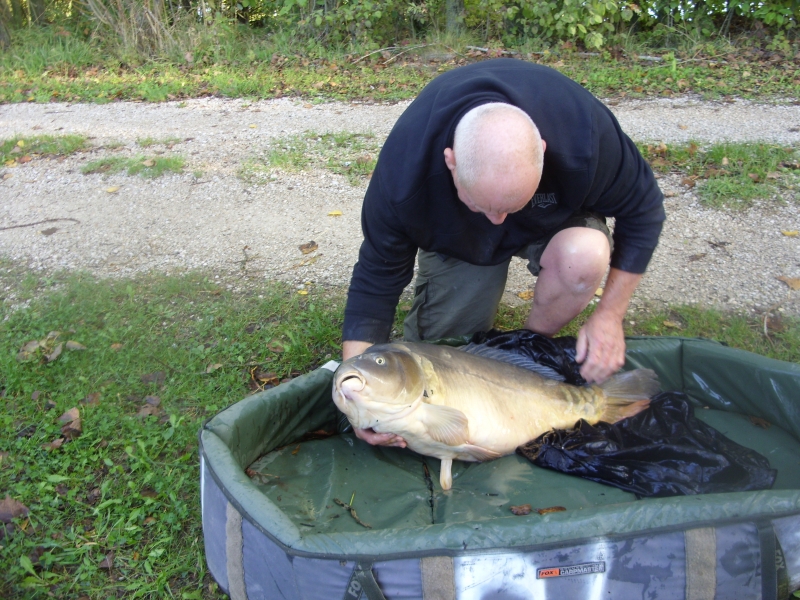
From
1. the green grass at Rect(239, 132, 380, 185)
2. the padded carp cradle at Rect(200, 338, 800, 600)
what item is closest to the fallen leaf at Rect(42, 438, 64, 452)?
the padded carp cradle at Rect(200, 338, 800, 600)

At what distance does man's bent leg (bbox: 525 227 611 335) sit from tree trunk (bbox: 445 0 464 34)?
5546 mm

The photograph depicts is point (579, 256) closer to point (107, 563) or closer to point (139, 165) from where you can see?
point (107, 563)

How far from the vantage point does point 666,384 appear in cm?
261

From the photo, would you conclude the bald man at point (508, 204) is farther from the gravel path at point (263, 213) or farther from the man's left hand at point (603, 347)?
the gravel path at point (263, 213)

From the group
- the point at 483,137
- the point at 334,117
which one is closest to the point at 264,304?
the point at 483,137

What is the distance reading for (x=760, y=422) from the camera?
7.98 ft

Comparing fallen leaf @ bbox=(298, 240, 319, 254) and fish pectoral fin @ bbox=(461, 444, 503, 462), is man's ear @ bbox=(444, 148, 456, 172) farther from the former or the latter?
fallen leaf @ bbox=(298, 240, 319, 254)

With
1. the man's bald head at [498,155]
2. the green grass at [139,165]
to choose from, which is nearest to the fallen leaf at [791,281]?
the man's bald head at [498,155]

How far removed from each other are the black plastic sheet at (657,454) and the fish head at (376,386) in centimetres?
53

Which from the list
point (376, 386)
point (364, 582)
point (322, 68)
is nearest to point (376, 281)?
point (376, 386)

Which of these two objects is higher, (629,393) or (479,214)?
(479,214)

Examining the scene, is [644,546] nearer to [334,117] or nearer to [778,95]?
[334,117]

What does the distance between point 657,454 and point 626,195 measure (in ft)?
2.94

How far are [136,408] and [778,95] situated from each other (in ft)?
18.5
